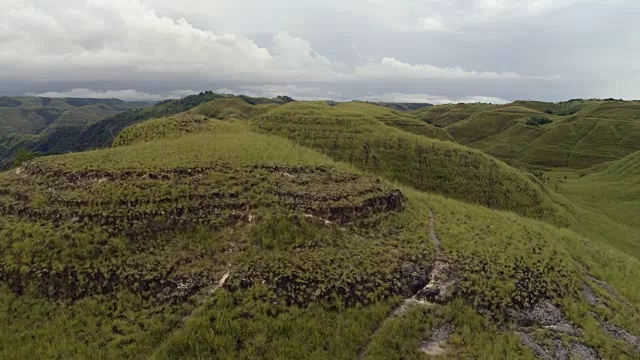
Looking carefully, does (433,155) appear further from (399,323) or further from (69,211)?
(69,211)

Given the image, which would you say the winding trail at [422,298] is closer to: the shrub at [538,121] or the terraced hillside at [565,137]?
the terraced hillside at [565,137]

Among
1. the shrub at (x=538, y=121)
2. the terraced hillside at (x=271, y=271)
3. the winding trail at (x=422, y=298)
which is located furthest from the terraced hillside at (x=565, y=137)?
the winding trail at (x=422, y=298)

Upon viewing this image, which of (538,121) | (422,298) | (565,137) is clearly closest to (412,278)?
(422,298)

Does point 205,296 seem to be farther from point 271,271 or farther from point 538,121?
point 538,121

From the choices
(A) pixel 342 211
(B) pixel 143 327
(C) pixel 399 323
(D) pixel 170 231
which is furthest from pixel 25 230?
(C) pixel 399 323

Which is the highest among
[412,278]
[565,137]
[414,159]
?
[565,137]
